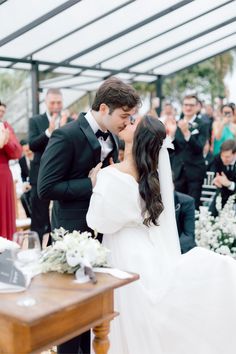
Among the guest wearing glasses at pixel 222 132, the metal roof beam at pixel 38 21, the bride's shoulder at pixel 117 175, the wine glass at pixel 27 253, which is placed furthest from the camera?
the guest wearing glasses at pixel 222 132

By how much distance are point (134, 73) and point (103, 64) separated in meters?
0.83

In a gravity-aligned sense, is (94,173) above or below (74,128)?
below

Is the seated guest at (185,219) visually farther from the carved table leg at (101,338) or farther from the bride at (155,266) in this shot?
the carved table leg at (101,338)

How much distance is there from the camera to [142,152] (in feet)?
8.13

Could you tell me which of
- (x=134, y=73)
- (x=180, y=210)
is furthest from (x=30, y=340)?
(x=134, y=73)

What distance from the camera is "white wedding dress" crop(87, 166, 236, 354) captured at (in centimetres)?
231

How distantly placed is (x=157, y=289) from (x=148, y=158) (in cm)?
64

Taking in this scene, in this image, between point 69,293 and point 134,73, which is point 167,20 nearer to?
point 134,73

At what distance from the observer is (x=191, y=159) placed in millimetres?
5895

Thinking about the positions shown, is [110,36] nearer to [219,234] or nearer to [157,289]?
[219,234]

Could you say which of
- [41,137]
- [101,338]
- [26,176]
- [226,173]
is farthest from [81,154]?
[26,176]

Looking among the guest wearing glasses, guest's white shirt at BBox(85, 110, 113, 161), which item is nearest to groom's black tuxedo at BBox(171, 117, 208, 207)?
the guest wearing glasses

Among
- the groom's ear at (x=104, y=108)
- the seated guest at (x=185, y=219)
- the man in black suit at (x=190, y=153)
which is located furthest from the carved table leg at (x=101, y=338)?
the man in black suit at (x=190, y=153)

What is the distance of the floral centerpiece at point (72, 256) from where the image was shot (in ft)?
6.37
